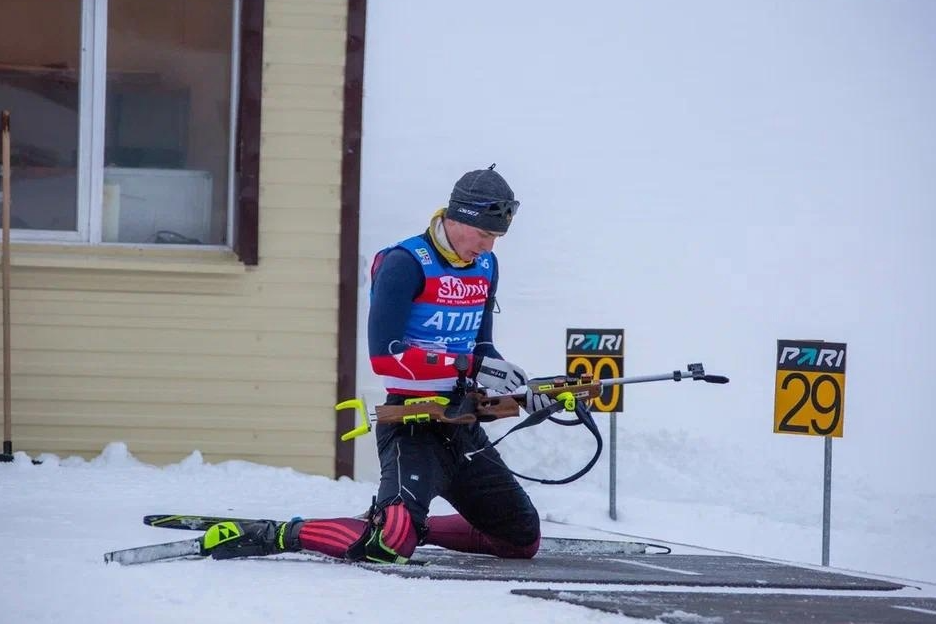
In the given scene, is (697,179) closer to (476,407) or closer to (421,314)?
(421,314)

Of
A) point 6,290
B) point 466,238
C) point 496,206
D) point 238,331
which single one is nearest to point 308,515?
point 238,331

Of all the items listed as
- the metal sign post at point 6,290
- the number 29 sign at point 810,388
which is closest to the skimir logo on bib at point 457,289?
the number 29 sign at point 810,388

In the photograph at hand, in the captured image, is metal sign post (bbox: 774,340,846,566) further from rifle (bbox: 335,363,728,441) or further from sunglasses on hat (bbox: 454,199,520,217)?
sunglasses on hat (bbox: 454,199,520,217)

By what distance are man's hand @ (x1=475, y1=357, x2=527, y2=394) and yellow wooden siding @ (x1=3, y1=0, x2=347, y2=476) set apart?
412cm

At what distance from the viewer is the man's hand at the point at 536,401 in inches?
215

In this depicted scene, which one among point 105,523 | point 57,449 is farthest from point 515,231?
point 105,523

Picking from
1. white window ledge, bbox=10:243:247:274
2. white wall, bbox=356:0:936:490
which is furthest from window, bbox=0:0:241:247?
white wall, bbox=356:0:936:490

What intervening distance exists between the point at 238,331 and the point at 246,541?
4232 mm

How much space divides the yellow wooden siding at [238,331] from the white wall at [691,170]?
482 cm

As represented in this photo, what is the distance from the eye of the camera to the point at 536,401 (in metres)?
5.48

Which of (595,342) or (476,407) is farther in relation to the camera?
(595,342)

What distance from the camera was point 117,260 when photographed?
362 inches

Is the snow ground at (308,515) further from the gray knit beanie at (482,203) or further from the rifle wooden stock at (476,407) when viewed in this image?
the gray knit beanie at (482,203)

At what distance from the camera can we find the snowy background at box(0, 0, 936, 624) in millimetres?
11125
